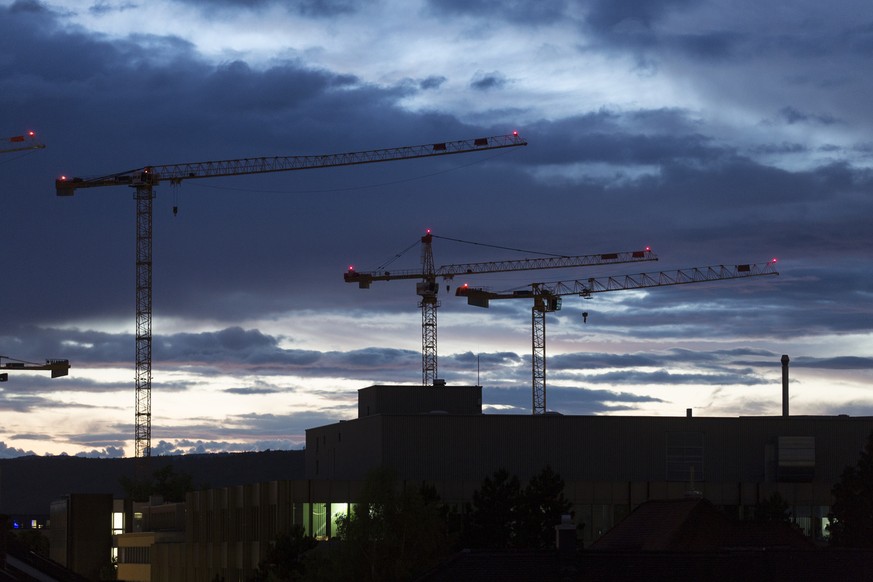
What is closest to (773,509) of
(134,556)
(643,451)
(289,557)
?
(643,451)

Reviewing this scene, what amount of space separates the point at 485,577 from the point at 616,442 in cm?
6963

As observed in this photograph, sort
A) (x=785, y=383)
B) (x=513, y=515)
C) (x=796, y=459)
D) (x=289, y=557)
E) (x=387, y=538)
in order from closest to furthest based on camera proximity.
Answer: (x=387, y=538), (x=289, y=557), (x=513, y=515), (x=796, y=459), (x=785, y=383)

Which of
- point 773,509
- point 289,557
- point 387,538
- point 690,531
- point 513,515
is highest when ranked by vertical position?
point 690,531

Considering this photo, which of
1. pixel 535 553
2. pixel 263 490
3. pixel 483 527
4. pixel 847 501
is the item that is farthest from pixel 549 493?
pixel 535 553

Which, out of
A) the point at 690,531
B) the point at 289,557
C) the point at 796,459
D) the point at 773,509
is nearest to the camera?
the point at 690,531

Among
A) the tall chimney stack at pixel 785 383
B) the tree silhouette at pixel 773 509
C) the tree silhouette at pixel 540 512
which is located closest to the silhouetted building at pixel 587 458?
the tree silhouette at pixel 773 509

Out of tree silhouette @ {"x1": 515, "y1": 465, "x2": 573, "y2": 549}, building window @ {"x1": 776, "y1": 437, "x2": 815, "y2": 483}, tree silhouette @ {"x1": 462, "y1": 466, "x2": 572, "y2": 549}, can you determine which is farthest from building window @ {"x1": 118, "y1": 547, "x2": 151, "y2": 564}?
tree silhouette @ {"x1": 515, "y1": 465, "x2": 573, "y2": 549}

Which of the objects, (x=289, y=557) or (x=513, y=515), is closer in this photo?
(x=289, y=557)

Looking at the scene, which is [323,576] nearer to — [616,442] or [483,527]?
[483,527]

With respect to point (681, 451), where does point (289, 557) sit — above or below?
below

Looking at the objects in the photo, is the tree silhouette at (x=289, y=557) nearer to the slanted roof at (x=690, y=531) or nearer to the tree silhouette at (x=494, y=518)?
the tree silhouette at (x=494, y=518)

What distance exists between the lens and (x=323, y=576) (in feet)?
297

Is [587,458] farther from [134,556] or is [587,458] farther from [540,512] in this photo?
[134,556]

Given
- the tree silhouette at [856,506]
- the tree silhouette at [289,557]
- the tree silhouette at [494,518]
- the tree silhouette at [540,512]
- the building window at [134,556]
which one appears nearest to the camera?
the tree silhouette at [289,557]
